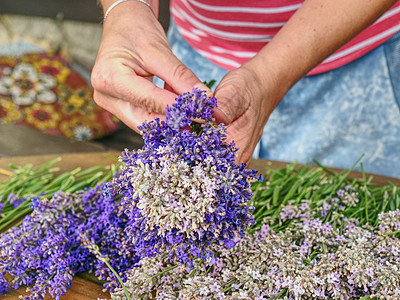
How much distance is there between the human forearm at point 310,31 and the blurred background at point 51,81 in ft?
6.81

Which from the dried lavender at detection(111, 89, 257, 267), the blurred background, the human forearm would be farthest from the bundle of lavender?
the blurred background

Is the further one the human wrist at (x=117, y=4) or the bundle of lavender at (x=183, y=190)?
the human wrist at (x=117, y=4)

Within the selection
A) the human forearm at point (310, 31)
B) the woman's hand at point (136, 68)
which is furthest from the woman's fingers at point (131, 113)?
the human forearm at point (310, 31)

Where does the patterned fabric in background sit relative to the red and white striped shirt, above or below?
below

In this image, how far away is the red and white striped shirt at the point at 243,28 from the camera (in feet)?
3.85

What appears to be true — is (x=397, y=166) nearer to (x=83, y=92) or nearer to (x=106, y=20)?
(x=106, y=20)

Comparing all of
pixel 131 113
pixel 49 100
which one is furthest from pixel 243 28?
pixel 49 100

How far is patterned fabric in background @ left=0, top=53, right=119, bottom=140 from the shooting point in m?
2.88

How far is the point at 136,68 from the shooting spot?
A: 2.58 feet

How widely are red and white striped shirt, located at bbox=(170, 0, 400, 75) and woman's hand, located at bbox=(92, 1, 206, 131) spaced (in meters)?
0.41

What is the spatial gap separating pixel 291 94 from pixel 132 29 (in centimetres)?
64

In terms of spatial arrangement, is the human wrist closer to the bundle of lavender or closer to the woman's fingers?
the woman's fingers

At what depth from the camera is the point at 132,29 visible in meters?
0.81

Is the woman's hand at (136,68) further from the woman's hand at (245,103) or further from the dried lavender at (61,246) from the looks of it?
the dried lavender at (61,246)
